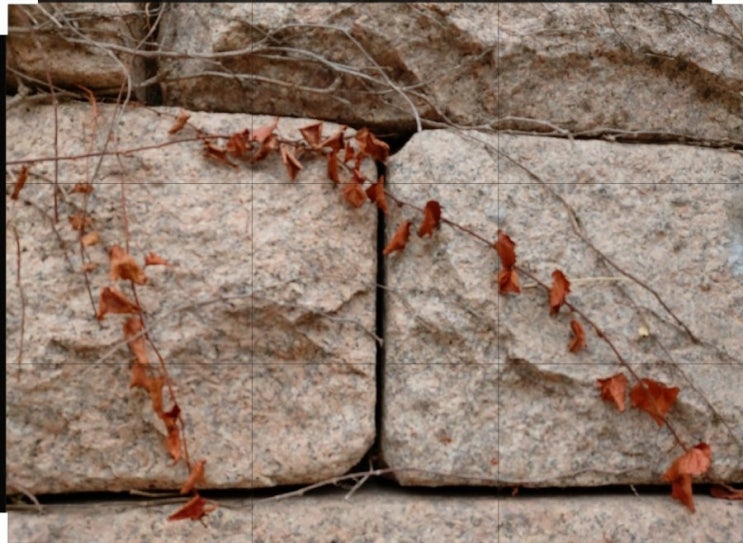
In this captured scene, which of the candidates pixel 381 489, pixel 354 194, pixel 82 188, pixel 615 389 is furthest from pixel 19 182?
pixel 615 389

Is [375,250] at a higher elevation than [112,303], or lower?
higher

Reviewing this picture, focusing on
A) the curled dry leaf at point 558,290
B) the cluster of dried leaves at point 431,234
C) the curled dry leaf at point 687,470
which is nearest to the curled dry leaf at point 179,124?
the cluster of dried leaves at point 431,234

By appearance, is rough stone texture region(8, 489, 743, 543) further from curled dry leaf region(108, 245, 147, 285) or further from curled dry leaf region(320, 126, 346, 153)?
curled dry leaf region(320, 126, 346, 153)

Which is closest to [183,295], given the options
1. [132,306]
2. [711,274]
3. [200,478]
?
[132,306]

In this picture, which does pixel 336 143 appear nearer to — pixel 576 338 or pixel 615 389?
pixel 576 338

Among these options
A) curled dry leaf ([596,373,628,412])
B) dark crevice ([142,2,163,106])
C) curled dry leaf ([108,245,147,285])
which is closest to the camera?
curled dry leaf ([108,245,147,285])

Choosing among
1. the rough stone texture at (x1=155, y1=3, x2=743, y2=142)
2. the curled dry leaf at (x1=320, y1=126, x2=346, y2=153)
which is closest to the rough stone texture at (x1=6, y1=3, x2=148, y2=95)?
the rough stone texture at (x1=155, y1=3, x2=743, y2=142)

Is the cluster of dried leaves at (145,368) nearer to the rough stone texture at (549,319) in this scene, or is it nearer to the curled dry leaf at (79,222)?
the curled dry leaf at (79,222)
